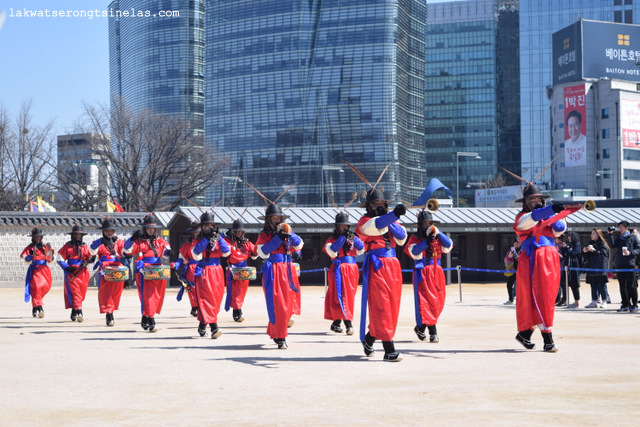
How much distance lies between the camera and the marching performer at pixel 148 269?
1474 centimetres

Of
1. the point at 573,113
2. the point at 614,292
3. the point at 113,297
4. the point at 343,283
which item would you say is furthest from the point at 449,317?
the point at 573,113

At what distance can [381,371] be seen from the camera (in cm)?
934

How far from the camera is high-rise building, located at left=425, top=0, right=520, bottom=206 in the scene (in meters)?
140

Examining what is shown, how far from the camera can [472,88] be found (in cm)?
14038

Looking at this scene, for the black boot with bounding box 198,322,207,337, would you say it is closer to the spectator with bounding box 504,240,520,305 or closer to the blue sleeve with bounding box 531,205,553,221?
the blue sleeve with bounding box 531,205,553,221

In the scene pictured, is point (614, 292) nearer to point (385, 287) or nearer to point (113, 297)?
point (113, 297)

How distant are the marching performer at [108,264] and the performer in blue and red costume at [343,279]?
13.4 feet

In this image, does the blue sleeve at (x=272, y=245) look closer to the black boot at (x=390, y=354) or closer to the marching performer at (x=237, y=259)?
the black boot at (x=390, y=354)

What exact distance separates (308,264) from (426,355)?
1001 inches

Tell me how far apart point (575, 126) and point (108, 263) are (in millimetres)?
92442

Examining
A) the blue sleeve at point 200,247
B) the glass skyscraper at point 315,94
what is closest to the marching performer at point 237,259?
the blue sleeve at point 200,247

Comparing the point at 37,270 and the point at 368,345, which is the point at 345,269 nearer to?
the point at 368,345

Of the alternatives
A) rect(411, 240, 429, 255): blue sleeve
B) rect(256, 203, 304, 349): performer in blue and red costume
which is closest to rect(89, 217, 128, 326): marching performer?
rect(256, 203, 304, 349): performer in blue and red costume

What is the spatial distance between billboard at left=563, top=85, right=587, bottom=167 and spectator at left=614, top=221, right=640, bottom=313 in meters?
83.2
